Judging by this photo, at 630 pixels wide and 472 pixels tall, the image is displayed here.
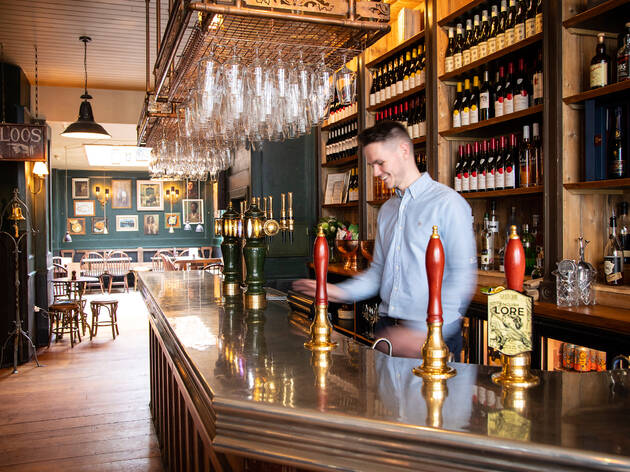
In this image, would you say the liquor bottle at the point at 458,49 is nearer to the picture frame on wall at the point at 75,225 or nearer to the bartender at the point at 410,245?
the bartender at the point at 410,245

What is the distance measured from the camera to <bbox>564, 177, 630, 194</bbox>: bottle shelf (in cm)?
244

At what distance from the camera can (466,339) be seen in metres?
3.19

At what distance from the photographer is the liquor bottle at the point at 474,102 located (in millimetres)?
3438

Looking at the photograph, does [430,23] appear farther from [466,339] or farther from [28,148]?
[28,148]

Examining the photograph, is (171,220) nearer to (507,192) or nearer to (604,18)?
(507,192)

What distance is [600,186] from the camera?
251 centimetres

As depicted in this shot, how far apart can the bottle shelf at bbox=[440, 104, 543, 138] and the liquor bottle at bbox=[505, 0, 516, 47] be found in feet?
1.33

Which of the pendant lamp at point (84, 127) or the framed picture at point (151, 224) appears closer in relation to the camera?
the pendant lamp at point (84, 127)

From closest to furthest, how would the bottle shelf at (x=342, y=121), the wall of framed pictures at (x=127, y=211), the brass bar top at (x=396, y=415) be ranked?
the brass bar top at (x=396, y=415) < the bottle shelf at (x=342, y=121) < the wall of framed pictures at (x=127, y=211)

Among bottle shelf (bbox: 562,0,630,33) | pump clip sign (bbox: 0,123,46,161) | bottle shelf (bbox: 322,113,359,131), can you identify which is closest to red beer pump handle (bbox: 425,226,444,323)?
bottle shelf (bbox: 562,0,630,33)

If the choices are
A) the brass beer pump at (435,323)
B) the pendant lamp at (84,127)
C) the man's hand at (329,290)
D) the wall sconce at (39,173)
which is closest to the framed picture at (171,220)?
the wall sconce at (39,173)

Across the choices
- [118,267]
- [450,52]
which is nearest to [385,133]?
[450,52]

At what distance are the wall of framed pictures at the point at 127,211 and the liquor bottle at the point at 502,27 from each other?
42.9 feet

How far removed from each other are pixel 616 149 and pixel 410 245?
44.0 inches
